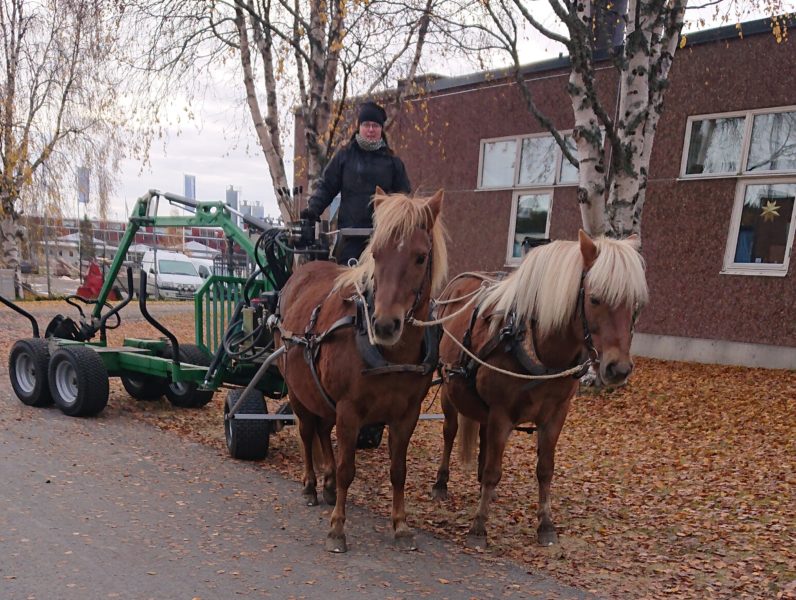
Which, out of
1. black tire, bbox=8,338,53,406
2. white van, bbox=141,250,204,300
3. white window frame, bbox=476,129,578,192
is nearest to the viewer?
black tire, bbox=8,338,53,406

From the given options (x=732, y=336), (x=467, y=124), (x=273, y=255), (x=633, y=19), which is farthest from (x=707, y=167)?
(x=273, y=255)

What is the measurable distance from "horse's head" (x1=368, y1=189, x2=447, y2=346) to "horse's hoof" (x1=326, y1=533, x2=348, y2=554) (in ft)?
4.68

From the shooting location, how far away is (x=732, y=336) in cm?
981

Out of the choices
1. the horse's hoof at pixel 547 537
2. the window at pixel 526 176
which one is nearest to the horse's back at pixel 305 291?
the horse's hoof at pixel 547 537

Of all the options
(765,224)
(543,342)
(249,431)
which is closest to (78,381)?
(249,431)

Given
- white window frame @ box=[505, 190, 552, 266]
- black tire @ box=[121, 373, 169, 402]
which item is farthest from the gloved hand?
white window frame @ box=[505, 190, 552, 266]

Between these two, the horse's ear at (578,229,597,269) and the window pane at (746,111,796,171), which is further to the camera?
the window pane at (746,111,796,171)

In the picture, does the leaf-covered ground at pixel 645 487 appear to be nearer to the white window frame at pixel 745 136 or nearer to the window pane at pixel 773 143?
the white window frame at pixel 745 136

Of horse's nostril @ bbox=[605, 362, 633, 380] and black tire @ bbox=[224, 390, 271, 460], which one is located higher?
horse's nostril @ bbox=[605, 362, 633, 380]

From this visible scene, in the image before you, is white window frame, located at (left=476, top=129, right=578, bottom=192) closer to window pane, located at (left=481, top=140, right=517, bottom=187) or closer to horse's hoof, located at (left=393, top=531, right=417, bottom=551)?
window pane, located at (left=481, top=140, right=517, bottom=187)

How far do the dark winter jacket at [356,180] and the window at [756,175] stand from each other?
720 centimetres

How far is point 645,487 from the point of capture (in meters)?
5.38

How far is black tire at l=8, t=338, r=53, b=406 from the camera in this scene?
7.03 meters

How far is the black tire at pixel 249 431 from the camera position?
5.55 m
